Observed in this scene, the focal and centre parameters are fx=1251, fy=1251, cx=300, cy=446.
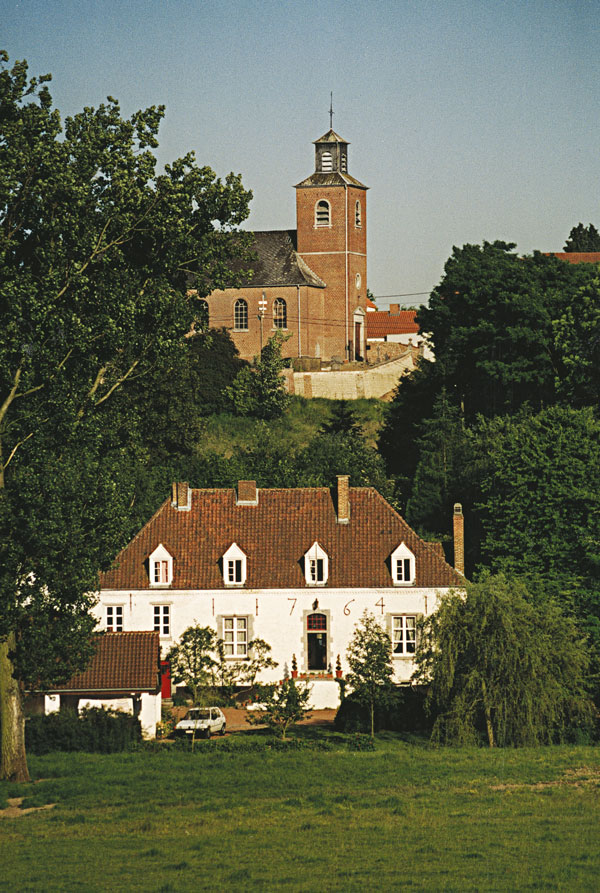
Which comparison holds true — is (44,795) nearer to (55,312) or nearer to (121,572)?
(55,312)

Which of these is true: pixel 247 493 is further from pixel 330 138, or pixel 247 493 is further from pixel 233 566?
pixel 330 138

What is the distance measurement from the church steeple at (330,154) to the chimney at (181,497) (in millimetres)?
53918

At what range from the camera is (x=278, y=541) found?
43969mm

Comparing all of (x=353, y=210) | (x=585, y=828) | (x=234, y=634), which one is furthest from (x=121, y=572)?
(x=353, y=210)

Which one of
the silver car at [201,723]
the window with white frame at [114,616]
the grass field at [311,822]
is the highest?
the window with white frame at [114,616]

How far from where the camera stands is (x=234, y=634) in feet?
140

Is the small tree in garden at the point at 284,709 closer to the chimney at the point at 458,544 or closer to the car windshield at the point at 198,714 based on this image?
the car windshield at the point at 198,714

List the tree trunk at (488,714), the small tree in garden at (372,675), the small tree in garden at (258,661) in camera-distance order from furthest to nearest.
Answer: the small tree in garden at (258,661) → the small tree in garden at (372,675) → the tree trunk at (488,714)

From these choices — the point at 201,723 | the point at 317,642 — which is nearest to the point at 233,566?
the point at 317,642

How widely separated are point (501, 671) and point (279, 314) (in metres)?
60.3

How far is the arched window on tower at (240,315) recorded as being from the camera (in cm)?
9138

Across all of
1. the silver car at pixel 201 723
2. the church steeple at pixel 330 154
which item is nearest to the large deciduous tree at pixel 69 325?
the silver car at pixel 201 723

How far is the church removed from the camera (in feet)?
296

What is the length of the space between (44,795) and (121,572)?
660 inches
